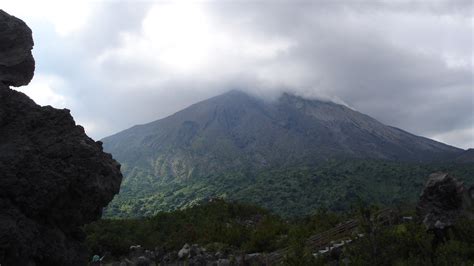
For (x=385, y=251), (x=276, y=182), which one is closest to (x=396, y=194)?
(x=276, y=182)

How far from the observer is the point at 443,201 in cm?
1407

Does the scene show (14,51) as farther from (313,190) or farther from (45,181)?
(313,190)

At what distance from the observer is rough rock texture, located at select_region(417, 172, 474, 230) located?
1362 centimetres

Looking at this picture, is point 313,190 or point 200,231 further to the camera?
point 313,190

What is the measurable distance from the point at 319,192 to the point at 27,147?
87.3 meters

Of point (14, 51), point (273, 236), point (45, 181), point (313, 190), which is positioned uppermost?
point (14, 51)

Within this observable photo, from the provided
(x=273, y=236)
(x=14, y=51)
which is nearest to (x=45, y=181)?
(x=14, y=51)

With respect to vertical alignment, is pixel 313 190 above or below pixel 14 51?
below

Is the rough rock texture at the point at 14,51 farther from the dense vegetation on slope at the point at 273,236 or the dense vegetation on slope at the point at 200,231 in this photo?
the dense vegetation on slope at the point at 200,231

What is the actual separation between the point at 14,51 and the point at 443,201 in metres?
12.6

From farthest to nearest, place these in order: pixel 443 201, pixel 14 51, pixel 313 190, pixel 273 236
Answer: pixel 313 190 < pixel 273 236 < pixel 443 201 < pixel 14 51

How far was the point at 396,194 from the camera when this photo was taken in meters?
90.4

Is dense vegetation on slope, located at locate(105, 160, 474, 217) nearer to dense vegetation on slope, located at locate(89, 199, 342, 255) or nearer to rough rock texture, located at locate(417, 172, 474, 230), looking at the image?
dense vegetation on slope, located at locate(89, 199, 342, 255)

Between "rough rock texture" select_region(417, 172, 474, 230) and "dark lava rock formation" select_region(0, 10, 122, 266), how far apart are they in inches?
388
